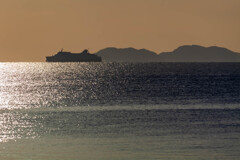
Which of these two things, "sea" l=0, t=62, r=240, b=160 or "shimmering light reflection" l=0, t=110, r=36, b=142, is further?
"shimmering light reflection" l=0, t=110, r=36, b=142

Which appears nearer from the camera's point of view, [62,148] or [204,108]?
[62,148]

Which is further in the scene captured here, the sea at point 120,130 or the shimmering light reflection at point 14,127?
the shimmering light reflection at point 14,127

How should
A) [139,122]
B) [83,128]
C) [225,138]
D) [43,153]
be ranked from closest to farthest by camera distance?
[43,153], [225,138], [83,128], [139,122]

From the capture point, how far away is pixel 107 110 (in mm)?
64875

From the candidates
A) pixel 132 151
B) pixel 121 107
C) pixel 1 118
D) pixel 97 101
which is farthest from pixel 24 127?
pixel 97 101

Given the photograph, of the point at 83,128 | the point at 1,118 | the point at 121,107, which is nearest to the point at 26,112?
the point at 1,118

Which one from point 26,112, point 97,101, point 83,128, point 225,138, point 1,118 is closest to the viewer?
point 225,138

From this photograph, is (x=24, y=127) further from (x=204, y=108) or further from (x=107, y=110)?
(x=204, y=108)

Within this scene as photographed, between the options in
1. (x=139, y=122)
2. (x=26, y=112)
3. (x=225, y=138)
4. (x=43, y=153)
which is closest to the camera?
(x=43, y=153)

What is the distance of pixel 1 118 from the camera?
57.2m

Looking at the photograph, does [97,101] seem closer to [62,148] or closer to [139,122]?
[139,122]

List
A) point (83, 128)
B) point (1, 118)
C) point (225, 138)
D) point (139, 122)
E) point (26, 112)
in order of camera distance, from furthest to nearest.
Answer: point (26, 112) → point (1, 118) → point (139, 122) → point (83, 128) → point (225, 138)

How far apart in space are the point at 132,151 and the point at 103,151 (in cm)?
174

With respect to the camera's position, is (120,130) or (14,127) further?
(14,127)
